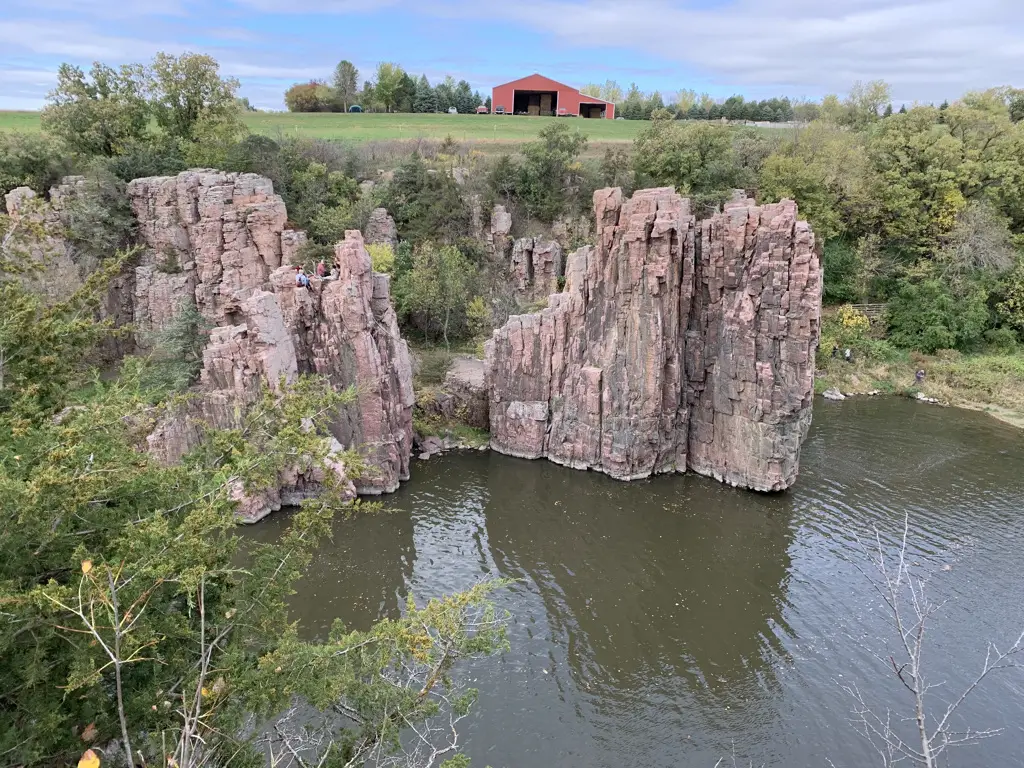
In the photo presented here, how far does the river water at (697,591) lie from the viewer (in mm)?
16000

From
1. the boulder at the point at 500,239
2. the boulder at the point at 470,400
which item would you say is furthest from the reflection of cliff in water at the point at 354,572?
the boulder at the point at 500,239

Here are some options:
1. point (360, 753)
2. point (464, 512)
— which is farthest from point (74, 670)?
point (464, 512)

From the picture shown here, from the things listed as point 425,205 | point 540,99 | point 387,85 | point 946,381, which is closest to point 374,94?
point 387,85

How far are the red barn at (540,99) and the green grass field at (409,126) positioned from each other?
11.9ft

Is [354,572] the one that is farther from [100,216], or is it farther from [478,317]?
[100,216]

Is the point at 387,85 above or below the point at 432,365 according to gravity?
above

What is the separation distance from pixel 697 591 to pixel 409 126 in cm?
5518

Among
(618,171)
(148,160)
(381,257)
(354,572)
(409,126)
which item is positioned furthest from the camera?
(409,126)

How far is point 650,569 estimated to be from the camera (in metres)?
22.2

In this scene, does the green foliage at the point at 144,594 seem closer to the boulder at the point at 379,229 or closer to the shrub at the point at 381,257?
the shrub at the point at 381,257

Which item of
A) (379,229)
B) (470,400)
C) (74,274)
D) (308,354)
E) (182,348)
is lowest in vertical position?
(470,400)

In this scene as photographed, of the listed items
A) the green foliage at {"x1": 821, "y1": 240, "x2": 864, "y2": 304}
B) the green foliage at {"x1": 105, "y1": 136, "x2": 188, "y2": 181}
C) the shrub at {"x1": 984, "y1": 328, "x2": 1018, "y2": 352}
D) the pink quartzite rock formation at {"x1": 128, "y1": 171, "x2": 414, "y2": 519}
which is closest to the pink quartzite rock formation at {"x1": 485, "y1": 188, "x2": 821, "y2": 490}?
the pink quartzite rock formation at {"x1": 128, "y1": 171, "x2": 414, "y2": 519}

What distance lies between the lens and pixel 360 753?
34.0 feet

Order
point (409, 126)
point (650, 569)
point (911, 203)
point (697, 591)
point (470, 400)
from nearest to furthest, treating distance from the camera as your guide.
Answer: point (697, 591) < point (650, 569) < point (470, 400) < point (911, 203) < point (409, 126)
